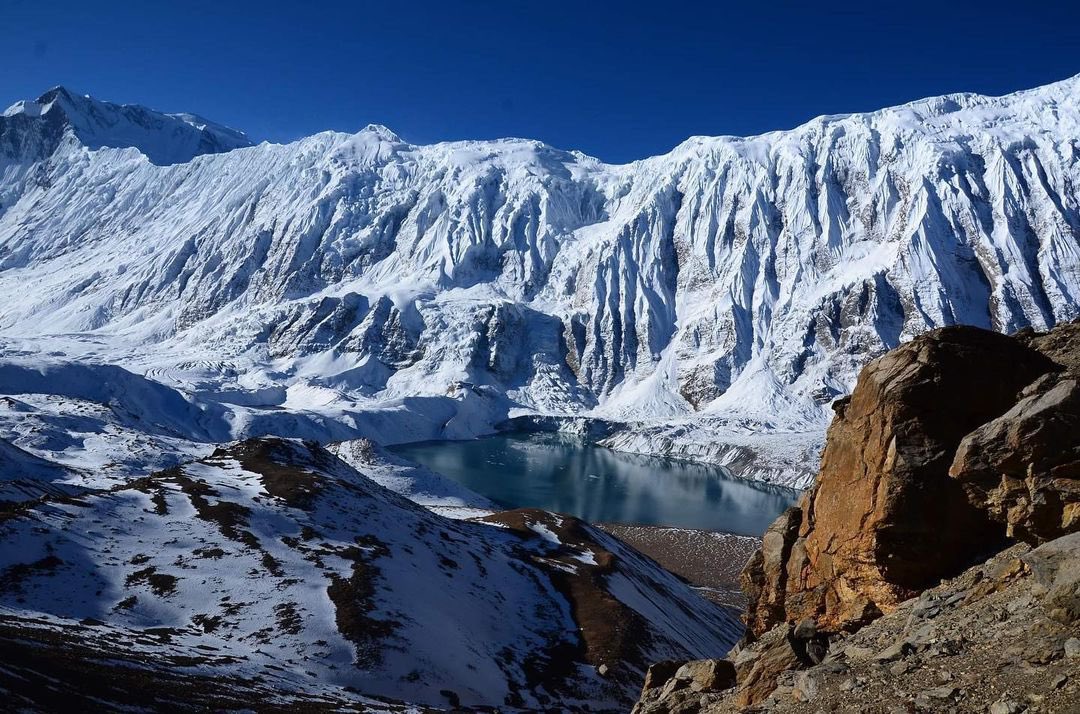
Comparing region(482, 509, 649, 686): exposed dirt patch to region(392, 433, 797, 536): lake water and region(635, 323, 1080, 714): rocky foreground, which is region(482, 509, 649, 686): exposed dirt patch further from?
region(392, 433, 797, 536): lake water

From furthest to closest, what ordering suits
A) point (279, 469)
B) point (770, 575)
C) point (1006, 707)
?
point (279, 469) < point (770, 575) < point (1006, 707)

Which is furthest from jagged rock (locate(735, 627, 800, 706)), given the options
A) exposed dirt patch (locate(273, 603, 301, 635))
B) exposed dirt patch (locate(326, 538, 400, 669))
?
exposed dirt patch (locate(273, 603, 301, 635))

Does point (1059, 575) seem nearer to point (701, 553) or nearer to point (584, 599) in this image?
point (584, 599)

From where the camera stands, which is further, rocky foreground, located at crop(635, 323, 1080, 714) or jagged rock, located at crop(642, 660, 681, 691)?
jagged rock, located at crop(642, 660, 681, 691)

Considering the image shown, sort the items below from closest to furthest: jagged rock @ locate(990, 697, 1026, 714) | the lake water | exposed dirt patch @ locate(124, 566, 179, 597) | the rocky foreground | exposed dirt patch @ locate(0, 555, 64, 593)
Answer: jagged rock @ locate(990, 697, 1026, 714), the rocky foreground, exposed dirt patch @ locate(0, 555, 64, 593), exposed dirt patch @ locate(124, 566, 179, 597), the lake water

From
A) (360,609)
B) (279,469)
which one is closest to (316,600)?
(360,609)

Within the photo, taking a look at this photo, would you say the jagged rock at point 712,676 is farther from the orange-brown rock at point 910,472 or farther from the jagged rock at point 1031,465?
the jagged rock at point 1031,465

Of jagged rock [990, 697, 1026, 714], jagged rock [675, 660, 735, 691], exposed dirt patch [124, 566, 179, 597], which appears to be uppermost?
jagged rock [990, 697, 1026, 714]
